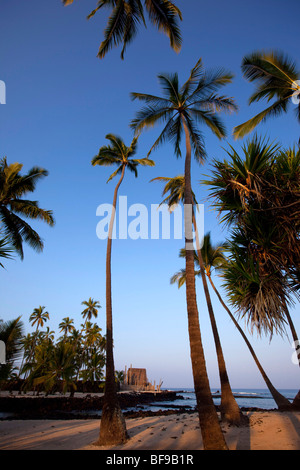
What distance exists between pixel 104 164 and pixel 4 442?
44.7 feet

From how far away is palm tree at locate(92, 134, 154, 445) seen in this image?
884 centimetres

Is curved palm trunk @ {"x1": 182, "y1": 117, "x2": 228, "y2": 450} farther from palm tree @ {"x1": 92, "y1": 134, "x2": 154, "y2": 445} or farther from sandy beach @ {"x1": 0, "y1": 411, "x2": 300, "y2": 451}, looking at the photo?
palm tree @ {"x1": 92, "y1": 134, "x2": 154, "y2": 445}

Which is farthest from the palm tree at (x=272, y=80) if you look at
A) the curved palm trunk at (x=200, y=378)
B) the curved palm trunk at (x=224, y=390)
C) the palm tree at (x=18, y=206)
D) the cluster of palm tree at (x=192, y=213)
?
the palm tree at (x=18, y=206)

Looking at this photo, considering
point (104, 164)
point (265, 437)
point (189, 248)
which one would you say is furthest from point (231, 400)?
point (104, 164)

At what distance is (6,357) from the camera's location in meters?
10.2

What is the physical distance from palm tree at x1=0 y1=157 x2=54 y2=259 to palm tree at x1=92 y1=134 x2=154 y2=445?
14.5ft


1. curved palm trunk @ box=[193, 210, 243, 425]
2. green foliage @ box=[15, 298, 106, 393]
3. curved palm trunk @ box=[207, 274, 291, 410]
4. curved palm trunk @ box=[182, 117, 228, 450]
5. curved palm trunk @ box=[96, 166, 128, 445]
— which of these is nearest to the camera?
curved palm trunk @ box=[182, 117, 228, 450]

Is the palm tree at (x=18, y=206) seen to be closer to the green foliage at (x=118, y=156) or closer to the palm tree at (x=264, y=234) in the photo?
the green foliage at (x=118, y=156)

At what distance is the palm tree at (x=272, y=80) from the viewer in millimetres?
9070

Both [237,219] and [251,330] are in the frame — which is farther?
[237,219]

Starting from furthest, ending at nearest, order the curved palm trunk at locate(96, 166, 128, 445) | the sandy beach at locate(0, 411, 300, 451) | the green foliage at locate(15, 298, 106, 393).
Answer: the green foliage at locate(15, 298, 106, 393), the curved palm trunk at locate(96, 166, 128, 445), the sandy beach at locate(0, 411, 300, 451)

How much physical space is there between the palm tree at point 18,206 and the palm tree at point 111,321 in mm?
4417

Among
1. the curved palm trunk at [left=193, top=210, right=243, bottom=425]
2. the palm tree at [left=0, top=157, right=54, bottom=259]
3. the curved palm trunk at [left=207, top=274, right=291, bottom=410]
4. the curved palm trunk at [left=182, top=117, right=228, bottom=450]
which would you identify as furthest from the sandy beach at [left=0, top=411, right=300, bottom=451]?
the palm tree at [left=0, top=157, right=54, bottom=259]
